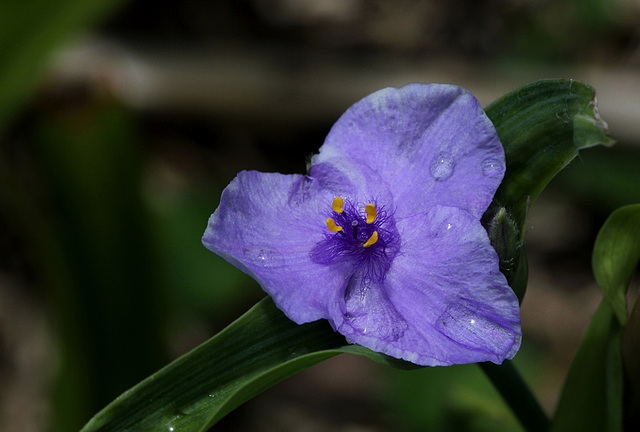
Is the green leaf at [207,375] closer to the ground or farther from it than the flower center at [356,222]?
closer to the ground

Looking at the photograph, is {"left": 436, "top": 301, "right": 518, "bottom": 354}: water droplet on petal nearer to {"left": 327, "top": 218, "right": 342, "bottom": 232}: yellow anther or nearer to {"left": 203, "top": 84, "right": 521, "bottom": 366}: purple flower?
{"left": 203, "top": 84, "right": 521, "bottom": 366}: purple flower

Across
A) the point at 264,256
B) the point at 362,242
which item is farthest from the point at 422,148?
the point at 264,256

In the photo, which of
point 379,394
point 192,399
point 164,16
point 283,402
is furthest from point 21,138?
point 192,399

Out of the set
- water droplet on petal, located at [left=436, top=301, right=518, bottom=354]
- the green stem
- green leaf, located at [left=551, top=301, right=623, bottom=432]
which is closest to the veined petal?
water droplet on petal, located at [left=436, top=301, right=518, bottom=354]

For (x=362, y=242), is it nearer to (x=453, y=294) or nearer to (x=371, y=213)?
(x=371, y=213)

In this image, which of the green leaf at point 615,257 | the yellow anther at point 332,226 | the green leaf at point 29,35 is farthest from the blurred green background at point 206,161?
the yellow anther at point 332,226

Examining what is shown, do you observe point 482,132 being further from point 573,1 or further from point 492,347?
point 573,1

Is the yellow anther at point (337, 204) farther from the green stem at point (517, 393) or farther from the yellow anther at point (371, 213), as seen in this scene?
the green stem at point (517, 393)
